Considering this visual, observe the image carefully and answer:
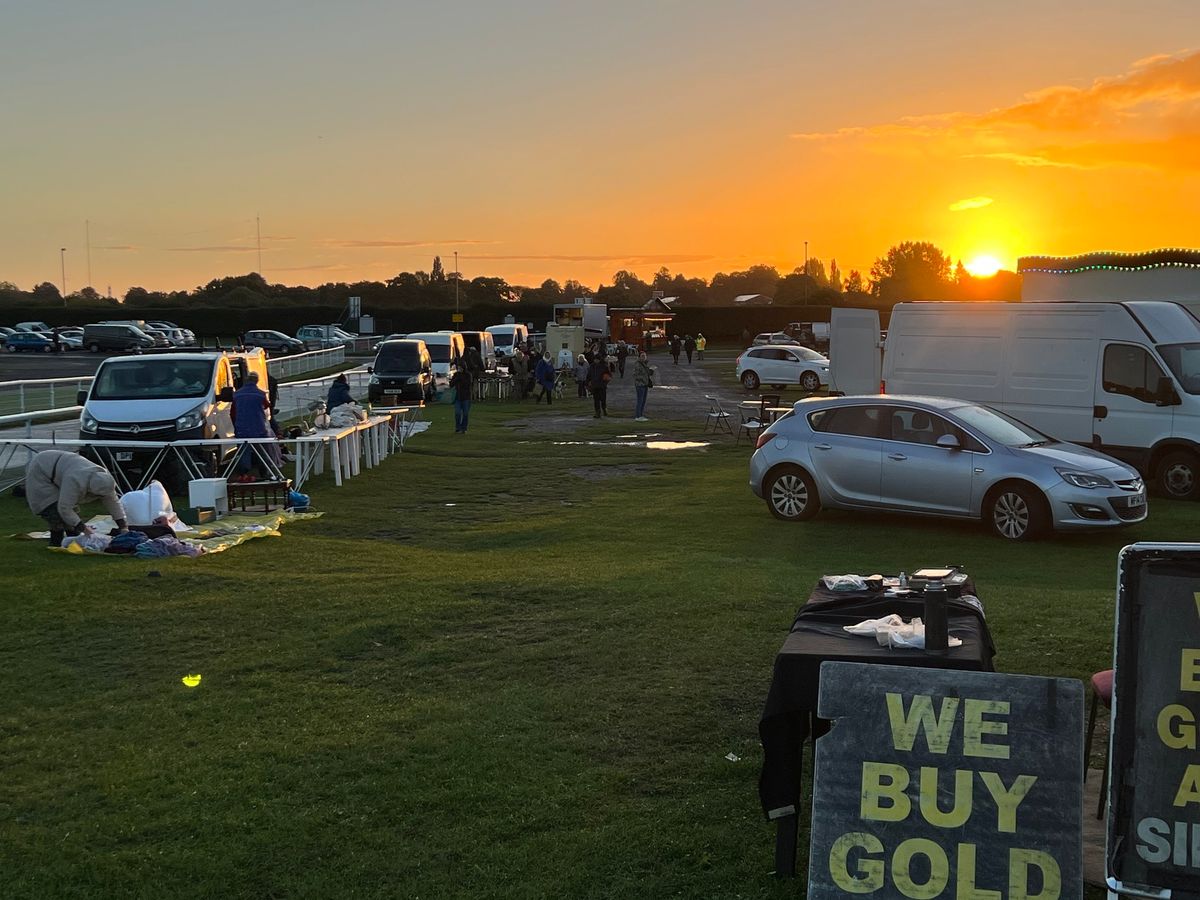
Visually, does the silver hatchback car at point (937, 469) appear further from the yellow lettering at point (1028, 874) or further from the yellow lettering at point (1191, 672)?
the yellow lettering at point (1028, 874)

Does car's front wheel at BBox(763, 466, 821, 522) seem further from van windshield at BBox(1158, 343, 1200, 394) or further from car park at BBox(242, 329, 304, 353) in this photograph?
car park at BBox(242, 329, 304, 353)

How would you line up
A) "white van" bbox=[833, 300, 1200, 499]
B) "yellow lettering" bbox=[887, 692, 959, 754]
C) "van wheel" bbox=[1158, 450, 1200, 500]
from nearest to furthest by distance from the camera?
"yellow lettering" bbox=[887, 692, 959, 754] → "van wheel" bbox=[1158, 450, 1200, 500] → "white van" bbox=[833, 300, 1200, 499]

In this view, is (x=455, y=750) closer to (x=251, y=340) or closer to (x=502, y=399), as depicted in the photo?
(x=502, y=399)

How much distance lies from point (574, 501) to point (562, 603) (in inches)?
324

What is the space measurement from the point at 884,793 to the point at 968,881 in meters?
0.37

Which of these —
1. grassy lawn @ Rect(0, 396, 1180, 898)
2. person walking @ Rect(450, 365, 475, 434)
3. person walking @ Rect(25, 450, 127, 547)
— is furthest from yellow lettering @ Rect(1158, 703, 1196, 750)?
person walking @ Rect(450, 365, 475, 434)

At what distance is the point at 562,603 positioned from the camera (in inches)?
398

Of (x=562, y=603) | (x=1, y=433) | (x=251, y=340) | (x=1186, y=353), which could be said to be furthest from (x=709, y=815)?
(x=251, y=340)

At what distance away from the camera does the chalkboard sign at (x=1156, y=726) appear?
156 inches

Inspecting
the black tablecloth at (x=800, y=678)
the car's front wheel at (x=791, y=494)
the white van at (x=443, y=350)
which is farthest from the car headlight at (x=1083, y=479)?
the white van at (x=443, y=350)

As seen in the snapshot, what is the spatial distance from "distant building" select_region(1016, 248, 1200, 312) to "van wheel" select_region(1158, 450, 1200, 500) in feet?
20.7

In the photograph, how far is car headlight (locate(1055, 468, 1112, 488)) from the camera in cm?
1359

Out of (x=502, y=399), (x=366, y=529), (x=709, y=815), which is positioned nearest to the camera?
(x=709, y=815)

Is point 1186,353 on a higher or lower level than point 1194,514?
higher
